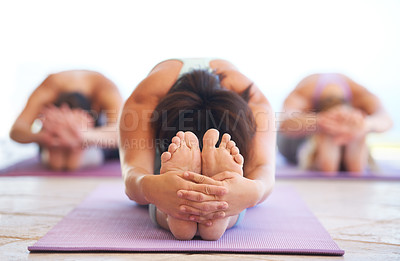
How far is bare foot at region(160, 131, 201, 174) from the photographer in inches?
40.4

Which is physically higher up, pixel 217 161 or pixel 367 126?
pixel 217 161

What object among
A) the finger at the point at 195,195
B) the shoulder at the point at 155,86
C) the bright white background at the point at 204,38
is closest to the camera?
the finger at the point at 195,195

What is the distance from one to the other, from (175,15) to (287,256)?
9.18 feet

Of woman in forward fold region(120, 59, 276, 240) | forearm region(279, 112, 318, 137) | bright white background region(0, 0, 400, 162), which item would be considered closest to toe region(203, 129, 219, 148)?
woman in forward fold region(120, 59, 276, 240)

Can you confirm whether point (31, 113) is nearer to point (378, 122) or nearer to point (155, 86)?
point (155, 86)

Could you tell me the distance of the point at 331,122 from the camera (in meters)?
2.24

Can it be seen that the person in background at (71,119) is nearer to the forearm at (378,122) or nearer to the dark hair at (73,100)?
the dark hair at (73,100)

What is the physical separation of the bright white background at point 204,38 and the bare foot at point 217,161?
7.87 feet

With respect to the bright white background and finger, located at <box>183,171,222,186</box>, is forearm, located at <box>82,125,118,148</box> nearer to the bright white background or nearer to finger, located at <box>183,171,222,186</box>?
the bright white background

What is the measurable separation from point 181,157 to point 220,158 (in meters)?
0.09

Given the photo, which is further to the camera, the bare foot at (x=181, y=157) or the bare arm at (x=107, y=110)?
the bare arm at (x=107, y=110)

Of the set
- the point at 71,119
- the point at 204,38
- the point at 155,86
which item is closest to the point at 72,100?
the point at 71,119

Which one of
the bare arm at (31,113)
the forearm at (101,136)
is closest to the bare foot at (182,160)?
the forearm at (101,136)

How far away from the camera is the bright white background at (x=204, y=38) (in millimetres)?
3469
